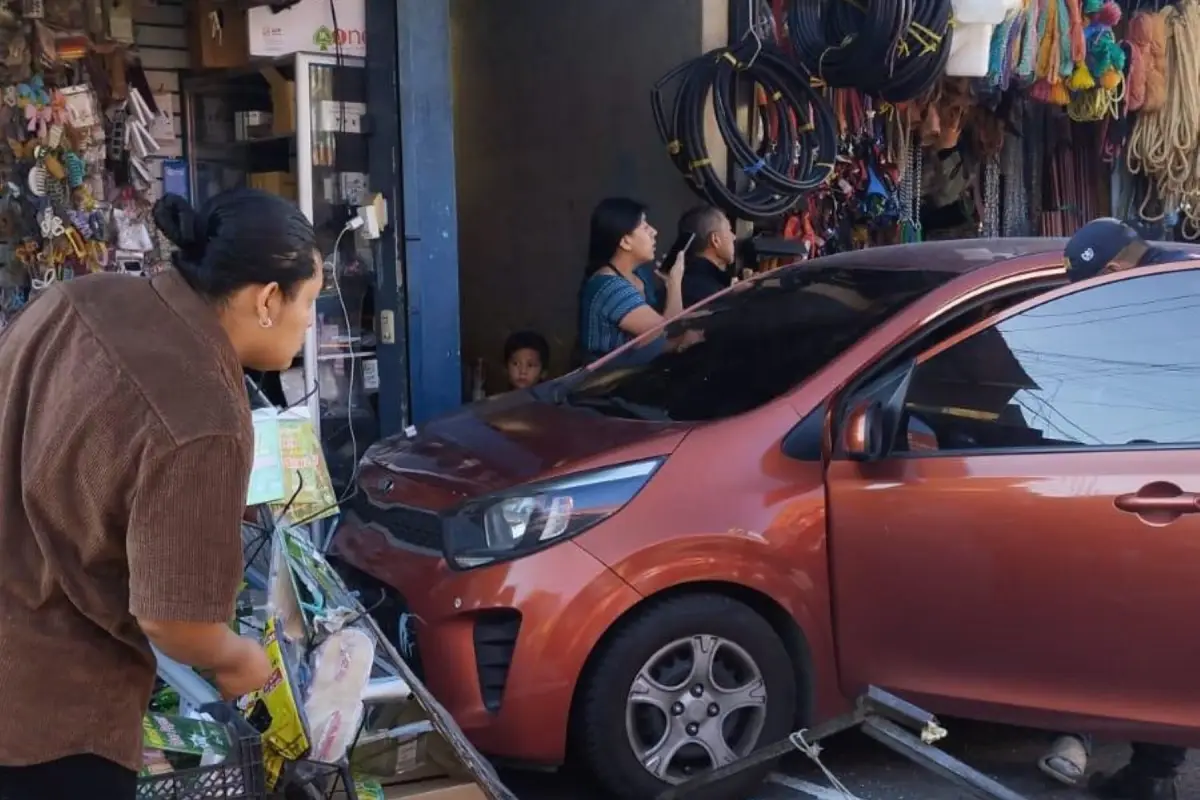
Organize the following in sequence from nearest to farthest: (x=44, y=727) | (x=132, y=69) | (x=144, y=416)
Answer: (x=144, y=416) → (x=44, y=727) → (x=132, y=69)

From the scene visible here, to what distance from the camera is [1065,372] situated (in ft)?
13.3

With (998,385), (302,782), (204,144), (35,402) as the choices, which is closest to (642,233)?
(998,385)

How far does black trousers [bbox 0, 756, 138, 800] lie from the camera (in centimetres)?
210

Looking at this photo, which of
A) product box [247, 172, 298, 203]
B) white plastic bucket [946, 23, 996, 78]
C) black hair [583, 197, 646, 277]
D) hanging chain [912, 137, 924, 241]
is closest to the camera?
black hair [583, 197, 646, 277]

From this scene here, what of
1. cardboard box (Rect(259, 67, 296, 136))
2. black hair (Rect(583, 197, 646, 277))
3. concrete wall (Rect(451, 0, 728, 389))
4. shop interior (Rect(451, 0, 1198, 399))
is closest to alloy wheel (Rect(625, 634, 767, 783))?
black hair (Rect(583, 197, 646, 277))

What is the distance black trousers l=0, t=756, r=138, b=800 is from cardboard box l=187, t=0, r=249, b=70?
17.1 feet

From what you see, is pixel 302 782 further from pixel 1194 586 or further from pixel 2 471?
pixel 1194 586

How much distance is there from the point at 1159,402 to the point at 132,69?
543 centimetres

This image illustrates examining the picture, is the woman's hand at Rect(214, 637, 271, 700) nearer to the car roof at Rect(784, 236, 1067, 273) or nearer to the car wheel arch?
the car wheel arch

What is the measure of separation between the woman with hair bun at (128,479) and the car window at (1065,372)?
2.42 meters

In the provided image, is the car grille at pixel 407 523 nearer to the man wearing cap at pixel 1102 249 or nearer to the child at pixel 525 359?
the man wearing cap at pixel 1102 249

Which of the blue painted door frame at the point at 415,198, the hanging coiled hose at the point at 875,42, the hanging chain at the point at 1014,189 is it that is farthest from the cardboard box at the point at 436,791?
the hanging chain at the point at 1014,189

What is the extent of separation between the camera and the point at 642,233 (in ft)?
19.8

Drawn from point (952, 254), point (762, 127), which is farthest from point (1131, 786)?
point (762, 127)
